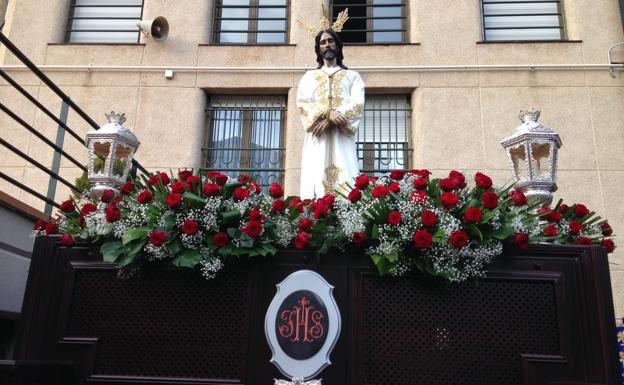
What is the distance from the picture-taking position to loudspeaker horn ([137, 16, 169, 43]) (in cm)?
902

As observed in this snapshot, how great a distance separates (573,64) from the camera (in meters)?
8.66

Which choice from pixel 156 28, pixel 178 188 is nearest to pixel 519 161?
pixel 178 188

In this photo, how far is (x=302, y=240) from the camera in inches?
119

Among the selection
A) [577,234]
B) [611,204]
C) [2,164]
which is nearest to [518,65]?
[611,204]

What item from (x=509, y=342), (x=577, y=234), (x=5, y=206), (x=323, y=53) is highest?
(x=323, y=53)

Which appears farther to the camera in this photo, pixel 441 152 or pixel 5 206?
pixel 441 152

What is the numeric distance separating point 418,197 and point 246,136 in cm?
614

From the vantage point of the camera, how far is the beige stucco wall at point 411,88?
8336mm

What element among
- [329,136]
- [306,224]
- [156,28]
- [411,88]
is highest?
[156,28]

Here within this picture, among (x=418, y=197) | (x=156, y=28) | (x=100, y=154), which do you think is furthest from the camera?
(x=156, y=28)

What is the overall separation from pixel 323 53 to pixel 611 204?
17.7ft

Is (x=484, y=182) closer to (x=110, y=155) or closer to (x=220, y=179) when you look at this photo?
(x=220, y=179)

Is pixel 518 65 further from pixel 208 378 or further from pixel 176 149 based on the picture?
pixel 208 378

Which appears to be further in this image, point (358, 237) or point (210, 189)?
point (210, 189)
